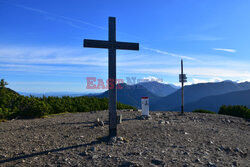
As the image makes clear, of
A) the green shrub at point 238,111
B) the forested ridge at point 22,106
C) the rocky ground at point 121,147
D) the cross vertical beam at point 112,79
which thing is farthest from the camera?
the green shrub at point 238,111

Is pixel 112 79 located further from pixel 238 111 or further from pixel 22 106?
pixel 238 111

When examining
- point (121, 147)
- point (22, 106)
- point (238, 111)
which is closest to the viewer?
point (121, 147)

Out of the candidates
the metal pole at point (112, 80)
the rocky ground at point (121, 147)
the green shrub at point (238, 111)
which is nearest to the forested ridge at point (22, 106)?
the rocky ground at point (121, 147)

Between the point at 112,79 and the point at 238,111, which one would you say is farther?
the point at 238,111

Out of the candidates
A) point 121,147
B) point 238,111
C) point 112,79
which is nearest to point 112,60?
point 112,79

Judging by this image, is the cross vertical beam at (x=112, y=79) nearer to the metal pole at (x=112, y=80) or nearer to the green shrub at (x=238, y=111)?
the metal pole at (x=112, y=80)

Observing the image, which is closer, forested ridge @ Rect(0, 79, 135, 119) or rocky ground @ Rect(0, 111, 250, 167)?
rocky ground @ Rect(0, 111, 250, 167)

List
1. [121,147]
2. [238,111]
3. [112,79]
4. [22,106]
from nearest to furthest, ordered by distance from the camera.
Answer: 1. [121,147]
2. [112,79]
3. [22,106]
4. [238,111]

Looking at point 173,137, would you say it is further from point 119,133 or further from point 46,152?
point 46,152

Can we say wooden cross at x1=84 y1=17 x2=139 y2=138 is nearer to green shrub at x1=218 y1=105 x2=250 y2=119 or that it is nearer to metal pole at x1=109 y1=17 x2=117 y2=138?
metal pole at x1=109 y1=17 x2=117 y2=138

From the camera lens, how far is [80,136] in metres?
7.34

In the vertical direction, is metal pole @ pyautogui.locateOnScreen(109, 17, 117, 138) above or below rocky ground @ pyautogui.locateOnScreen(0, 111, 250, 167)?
above


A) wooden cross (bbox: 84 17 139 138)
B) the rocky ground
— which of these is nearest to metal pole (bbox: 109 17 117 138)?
wooden cross (bbox: 84 17 139 138)

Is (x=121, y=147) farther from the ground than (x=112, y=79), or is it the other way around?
(x=112, y=79)
